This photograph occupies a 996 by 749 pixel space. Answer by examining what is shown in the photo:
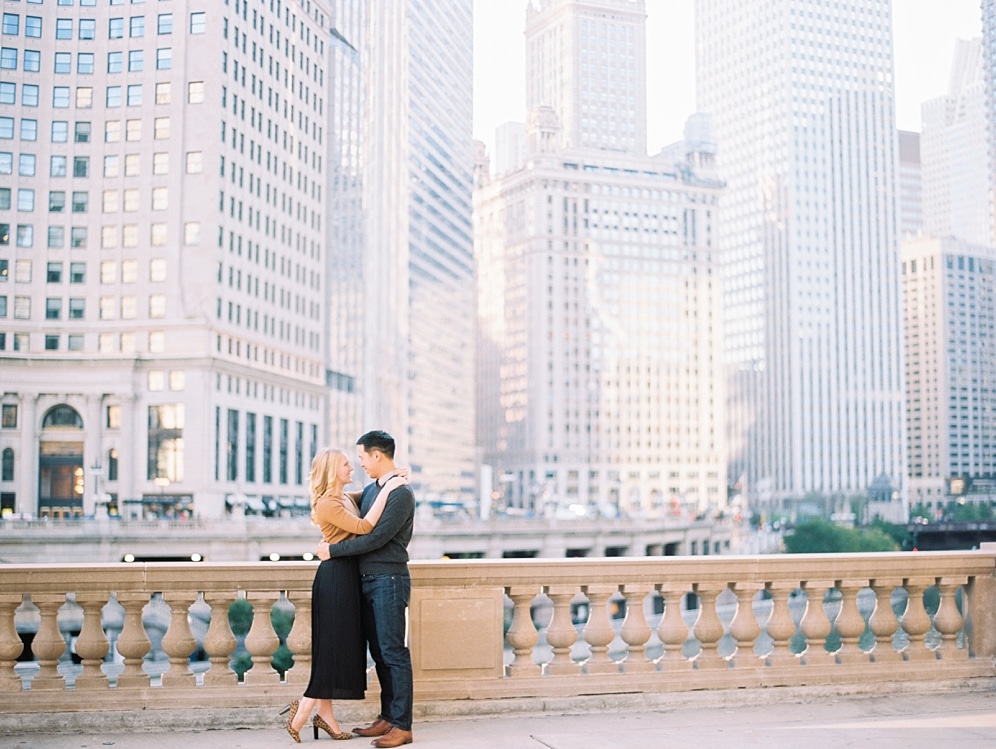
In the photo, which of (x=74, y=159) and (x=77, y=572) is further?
(x=74, y=159)

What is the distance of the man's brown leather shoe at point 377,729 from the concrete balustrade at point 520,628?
0.80 m

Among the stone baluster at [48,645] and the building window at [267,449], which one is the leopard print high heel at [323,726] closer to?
the stone baluster at [48,645]

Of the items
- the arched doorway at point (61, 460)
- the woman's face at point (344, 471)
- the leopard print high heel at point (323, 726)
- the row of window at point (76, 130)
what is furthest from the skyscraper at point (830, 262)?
the woman's face at point (344, 471)

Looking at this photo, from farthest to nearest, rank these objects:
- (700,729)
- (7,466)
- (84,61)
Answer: (84,61)
(7,466)
(700,729)

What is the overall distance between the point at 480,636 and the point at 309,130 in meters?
91.2

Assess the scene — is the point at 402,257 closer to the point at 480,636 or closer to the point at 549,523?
the point at 549,523

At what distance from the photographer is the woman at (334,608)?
8.95 m

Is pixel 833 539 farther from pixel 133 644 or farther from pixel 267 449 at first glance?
pixel 133 644

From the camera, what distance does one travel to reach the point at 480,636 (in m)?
10.2

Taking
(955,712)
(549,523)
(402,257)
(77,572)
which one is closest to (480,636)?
(77,572)

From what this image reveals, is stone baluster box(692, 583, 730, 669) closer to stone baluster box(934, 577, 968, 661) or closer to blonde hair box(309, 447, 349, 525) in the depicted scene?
stone baluster box(934, 577, 968, 661)

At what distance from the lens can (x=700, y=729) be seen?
9516 mm

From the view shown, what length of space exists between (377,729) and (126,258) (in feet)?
252

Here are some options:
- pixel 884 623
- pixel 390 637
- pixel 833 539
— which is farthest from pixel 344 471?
pixel 833 539
